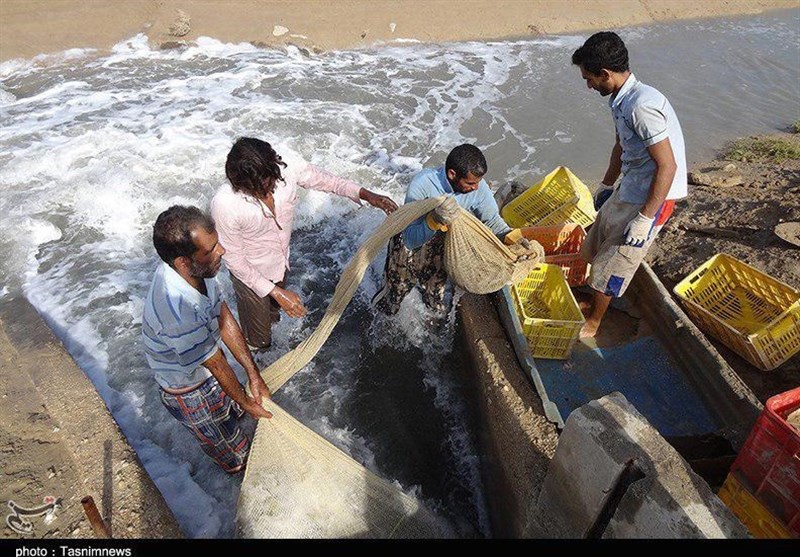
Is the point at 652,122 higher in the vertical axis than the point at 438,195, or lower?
higher

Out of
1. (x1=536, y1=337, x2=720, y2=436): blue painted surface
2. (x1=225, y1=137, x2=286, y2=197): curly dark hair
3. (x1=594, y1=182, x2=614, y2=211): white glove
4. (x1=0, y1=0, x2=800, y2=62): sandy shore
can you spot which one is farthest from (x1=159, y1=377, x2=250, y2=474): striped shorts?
(x1=0, y1=0, x2=800, y2=62): sandy shore

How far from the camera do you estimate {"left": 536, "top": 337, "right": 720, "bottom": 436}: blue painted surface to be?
11.6 ft

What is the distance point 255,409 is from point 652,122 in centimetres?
293

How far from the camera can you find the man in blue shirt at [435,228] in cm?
323

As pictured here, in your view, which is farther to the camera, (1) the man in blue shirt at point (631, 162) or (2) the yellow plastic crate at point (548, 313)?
(2) the yellow plastic crate at point (548, 313)

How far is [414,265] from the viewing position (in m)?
4.00

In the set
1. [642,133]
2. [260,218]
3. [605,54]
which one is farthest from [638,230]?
[260,218]

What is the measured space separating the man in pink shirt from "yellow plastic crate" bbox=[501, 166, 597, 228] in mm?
1694

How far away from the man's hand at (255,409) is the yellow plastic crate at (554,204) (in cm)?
315

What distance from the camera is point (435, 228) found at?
3.23 metres

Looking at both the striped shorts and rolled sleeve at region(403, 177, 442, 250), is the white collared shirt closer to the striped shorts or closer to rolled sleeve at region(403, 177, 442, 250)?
rolled sleeve at region(403, 177, 442, 250)

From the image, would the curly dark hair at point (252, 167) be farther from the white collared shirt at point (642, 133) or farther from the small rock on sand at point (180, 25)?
the small rock on sand at point (180, 25)

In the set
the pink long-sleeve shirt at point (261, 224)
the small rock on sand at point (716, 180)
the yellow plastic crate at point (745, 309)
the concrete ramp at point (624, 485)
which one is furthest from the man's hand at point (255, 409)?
the small rock on sand at point (716, 180)

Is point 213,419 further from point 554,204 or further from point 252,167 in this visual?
point 554,204
